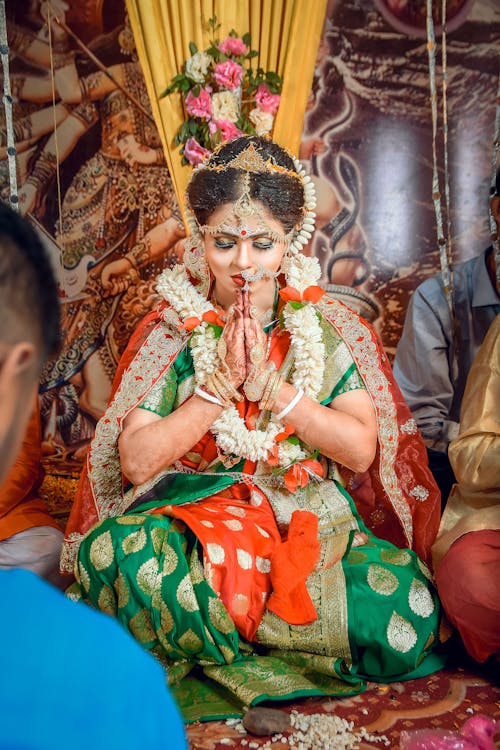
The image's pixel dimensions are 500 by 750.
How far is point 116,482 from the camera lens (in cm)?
310

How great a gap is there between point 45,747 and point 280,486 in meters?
2.22

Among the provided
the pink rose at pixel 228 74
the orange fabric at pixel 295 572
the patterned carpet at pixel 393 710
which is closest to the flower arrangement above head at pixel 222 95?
the pink rose at pixel 228 74

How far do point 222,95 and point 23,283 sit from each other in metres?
3.23

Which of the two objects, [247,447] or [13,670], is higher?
[13,670]

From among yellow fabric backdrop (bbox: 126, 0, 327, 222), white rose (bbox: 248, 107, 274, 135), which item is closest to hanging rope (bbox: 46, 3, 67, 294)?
yellow fabric backdrop (bbox: 126, 0, 327, 222)

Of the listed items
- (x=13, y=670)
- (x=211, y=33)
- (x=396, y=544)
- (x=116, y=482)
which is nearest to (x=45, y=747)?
(x=13, y=670)

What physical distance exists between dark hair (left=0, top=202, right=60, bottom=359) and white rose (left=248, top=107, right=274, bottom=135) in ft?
10.4

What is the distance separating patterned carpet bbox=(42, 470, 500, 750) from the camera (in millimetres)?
2316

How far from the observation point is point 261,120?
4.02 meters

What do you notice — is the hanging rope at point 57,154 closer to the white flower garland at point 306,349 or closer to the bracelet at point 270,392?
the white flower garland at point 306,349

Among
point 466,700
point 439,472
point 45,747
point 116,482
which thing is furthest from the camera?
point 439,472

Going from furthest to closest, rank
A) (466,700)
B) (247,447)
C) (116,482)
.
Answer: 1. (116,482)
2. (247,447)
3. (466,700)

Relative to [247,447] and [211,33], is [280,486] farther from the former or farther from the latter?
[211,33]

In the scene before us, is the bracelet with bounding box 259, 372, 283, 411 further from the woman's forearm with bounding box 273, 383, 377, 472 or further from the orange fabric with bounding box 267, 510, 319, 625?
the orange fabric with bounding box 267, 510, 319, 625
